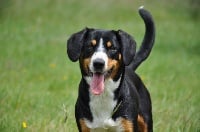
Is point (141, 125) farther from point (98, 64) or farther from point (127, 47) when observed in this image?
point (98, 64)

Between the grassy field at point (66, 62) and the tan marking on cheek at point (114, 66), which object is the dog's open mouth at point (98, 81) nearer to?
the tan marking on cheek at point (114, 66)

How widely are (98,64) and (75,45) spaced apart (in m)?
0.47

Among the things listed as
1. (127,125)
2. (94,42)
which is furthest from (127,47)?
(127,125)

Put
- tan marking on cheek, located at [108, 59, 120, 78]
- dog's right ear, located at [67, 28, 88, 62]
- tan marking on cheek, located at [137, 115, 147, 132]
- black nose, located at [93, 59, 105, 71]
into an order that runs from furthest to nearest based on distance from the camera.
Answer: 1. tan marking on cheek, located at [137, 115, 147, 132]
2. dog's right ear, located at [67, 28, 88, 62]
3. tan marking on cheek, located at [108, 59, 120, 78]
4. black nose, located at [93, 59, 105, 71]

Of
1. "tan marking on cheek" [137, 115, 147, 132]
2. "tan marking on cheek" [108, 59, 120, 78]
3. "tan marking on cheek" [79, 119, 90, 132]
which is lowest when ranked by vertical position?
"tan marking on cheek" [137, 115, 147, 132]

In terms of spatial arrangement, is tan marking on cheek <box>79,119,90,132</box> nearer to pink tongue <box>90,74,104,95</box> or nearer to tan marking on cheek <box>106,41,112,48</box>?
pink tongue <box>90,74,104,95</box>

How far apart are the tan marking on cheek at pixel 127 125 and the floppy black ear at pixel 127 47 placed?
537 mm

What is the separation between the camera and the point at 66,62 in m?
12.7

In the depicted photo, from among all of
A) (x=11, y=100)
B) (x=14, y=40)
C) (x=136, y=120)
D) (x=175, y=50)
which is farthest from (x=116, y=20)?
(x=136, y=120)

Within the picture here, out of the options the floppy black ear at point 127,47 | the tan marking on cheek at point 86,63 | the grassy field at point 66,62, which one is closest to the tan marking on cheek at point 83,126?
the tan marking on cheek at point 86,63

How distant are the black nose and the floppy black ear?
1.09ft

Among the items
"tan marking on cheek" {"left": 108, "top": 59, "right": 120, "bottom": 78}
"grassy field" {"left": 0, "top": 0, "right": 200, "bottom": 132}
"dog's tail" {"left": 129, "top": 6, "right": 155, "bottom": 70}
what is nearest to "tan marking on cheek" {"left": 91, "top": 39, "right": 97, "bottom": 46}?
"tan marking on cheek" {"left": 108, "top": 59, "right": 120, "bottom": 78}

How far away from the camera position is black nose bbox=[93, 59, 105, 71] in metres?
5.82

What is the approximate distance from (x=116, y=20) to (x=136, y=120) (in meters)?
14.8
